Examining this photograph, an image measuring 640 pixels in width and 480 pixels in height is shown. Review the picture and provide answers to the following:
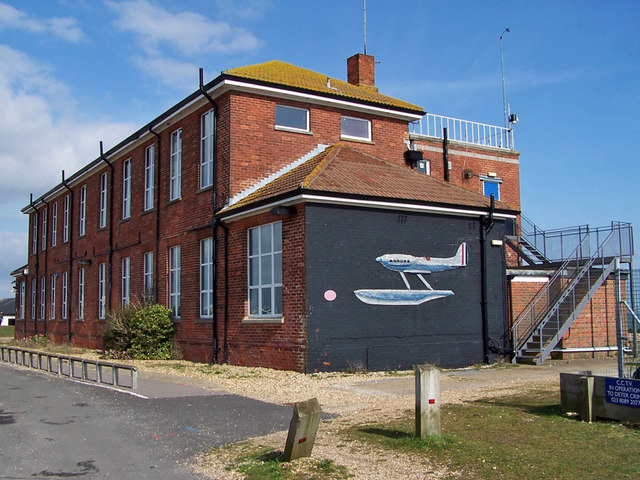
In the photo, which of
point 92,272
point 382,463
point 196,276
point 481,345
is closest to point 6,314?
point 92,272

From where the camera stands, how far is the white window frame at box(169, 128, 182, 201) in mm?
21953

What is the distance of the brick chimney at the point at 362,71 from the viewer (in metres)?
25.3

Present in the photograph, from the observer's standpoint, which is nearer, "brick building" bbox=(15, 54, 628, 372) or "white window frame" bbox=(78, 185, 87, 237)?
"brick building" bbox=(15, 54, 628, 372)

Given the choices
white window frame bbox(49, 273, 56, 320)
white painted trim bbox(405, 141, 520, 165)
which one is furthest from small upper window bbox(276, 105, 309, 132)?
white window frame bbox(49, 273, 56, 320)

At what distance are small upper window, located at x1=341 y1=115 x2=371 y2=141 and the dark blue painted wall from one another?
4.89 metres

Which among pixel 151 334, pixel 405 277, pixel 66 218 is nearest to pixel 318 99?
pixel 405 277

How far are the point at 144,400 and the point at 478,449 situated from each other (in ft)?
21.6

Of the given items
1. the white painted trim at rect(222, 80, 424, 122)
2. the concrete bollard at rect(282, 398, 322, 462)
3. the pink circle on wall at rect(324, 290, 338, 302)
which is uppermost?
the white painted trim at rect(222, 80, 424, 122)

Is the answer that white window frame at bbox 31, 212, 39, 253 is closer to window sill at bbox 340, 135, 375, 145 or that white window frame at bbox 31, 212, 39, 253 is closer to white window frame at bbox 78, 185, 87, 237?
white window frame at bbox 78, 185, 87, 237

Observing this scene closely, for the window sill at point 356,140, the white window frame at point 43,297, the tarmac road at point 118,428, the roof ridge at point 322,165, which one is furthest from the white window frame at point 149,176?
the white window frame at point 43,297

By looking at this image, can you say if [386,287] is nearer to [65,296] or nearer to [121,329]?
[121,329]

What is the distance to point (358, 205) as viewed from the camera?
53.6 feet

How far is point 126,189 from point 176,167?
496 centimetres

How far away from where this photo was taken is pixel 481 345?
1812 cm
